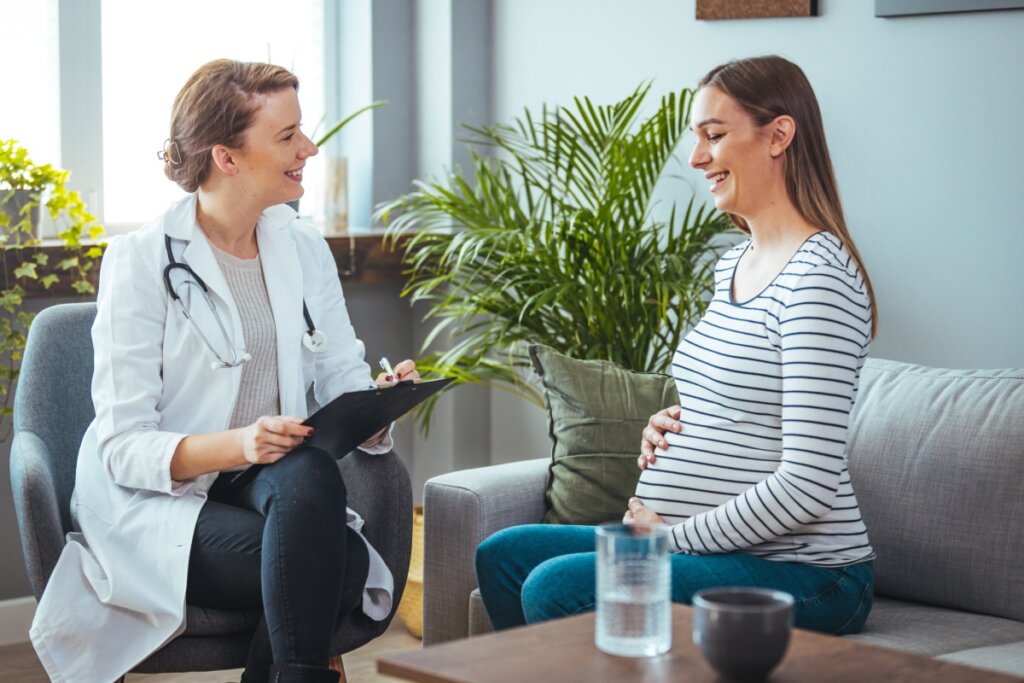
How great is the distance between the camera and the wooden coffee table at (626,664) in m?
1.25

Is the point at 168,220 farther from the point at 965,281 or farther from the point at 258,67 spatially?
the point at 965,281

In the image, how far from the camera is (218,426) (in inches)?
86.0

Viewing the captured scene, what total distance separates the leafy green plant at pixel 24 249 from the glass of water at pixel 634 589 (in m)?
2.02

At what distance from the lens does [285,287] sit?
234 cm

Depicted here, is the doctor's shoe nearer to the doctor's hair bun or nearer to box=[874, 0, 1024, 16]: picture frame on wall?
the doctor's hair bun

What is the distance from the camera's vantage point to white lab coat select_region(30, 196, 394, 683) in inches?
80.0

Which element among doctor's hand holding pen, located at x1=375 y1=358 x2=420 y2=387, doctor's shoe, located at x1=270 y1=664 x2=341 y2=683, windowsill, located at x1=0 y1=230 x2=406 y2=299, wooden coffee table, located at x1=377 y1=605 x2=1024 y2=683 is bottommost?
doctor's shoe, located at x1=270 y1=664 x2=341 y2=683

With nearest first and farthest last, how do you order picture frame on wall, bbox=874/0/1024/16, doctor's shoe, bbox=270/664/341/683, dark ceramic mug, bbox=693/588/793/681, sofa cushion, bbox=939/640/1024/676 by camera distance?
dark ceramic mug, bbox=693/588/793/681
sofa cushion, bbox=939/640/1024/676
doctor's shoe, bbox=270/664/341/683
picture frame on wall, bbox=874/0/1024/16

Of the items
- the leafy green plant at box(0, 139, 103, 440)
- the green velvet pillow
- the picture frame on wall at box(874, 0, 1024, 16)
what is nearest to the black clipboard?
the green velvet pillow

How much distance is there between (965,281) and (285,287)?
132cm

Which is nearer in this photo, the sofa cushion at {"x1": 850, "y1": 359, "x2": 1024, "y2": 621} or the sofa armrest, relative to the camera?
the sofa cushion at {"x1": 850, "y1": 359, "x2": 1024, "y2": 621}

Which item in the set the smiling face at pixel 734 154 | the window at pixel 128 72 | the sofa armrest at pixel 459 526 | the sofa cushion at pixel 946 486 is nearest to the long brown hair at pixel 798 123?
the smiling face at pixel 734 154

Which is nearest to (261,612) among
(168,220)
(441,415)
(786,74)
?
(168,220)

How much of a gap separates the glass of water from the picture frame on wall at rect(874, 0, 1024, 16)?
162cm
